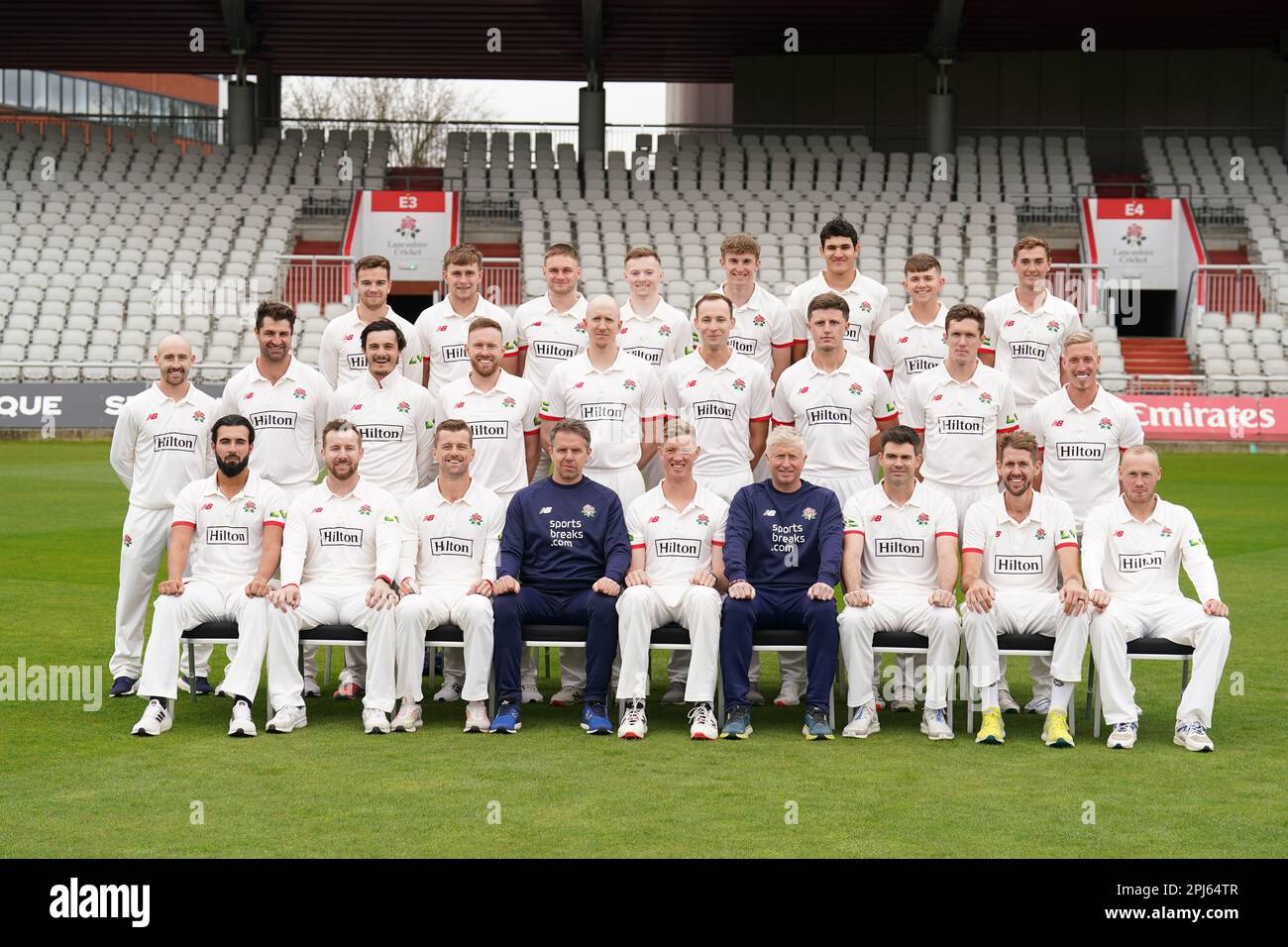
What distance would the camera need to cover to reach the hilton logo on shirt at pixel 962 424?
28.5 feet

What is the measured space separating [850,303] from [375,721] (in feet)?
13.0

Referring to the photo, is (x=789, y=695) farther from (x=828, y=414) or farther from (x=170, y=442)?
(x=170, y=442)

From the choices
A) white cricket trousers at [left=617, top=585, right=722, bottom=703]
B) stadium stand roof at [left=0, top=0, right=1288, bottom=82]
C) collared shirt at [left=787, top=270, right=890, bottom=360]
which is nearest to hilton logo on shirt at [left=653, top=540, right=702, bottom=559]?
white cricket trousers at [left=617, top=585, right=722, bottom=703]

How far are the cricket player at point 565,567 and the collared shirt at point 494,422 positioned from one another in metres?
0.63

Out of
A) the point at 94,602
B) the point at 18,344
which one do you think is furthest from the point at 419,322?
the point at 18,344

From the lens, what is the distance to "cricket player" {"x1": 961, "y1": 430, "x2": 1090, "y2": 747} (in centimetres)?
773

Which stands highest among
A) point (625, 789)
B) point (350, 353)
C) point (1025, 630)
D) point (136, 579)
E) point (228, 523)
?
point (350, 353)

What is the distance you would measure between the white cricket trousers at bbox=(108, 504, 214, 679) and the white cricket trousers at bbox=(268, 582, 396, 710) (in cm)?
115

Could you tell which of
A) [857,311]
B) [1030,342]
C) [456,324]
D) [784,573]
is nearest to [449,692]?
[784,573]

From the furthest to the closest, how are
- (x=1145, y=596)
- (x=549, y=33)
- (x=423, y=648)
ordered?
(x=549, y=33) → (x=1145, y=596) → (x=423, y=648)

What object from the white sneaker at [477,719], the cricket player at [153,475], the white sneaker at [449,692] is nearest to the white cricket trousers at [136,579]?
the cricket player at [153,475]

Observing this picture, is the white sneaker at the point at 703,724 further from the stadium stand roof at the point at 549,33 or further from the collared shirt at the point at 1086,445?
the stadium stand roof at the point at 549,33

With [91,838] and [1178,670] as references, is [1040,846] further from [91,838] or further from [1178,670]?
[1178,670]

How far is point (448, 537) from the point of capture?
8344 mm
